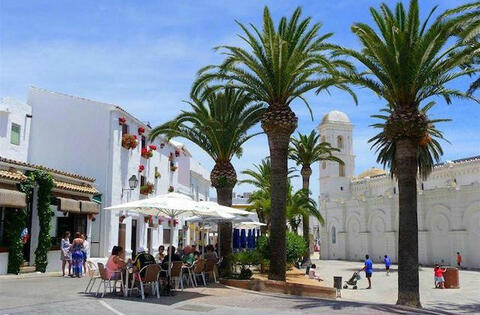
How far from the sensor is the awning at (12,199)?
17547 mm

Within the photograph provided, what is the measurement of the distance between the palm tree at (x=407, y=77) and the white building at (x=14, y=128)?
56.1 ft

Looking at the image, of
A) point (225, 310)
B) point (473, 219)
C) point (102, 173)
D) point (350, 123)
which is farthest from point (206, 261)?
point (350, 123)

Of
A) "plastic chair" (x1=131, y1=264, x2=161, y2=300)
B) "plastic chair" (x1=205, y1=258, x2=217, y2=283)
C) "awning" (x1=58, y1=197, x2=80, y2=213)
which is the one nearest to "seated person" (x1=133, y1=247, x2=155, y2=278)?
"plastic chair" (x1=131, y1=264, x2=161, y2=300)

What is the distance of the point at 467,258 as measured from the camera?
149 feet

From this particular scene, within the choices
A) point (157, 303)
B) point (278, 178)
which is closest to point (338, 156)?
point (278, 178)

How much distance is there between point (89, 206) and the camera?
79.8 ft

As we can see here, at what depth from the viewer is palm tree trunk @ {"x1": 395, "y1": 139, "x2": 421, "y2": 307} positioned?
16.0m

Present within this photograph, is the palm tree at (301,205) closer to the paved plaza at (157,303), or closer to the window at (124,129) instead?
the window at (124,129)

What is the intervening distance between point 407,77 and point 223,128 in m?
9.12

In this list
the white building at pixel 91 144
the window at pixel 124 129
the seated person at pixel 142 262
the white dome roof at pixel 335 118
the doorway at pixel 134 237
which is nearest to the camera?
the seated person at pixel 142 262

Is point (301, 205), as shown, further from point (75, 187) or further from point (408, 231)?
point (408, 231)

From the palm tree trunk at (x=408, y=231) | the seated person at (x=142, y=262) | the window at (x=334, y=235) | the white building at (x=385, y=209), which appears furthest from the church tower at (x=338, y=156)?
the seated person at (x=142, y=262)

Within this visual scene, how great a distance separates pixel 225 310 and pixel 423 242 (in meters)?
43.2

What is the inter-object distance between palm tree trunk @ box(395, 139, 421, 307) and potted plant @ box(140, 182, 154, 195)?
1926cm
